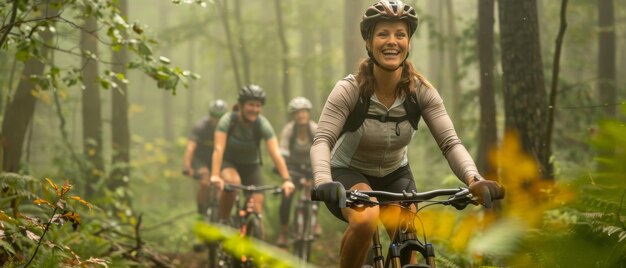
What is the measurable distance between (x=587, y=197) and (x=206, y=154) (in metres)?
11.6

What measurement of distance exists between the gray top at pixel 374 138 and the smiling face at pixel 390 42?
0.25 m

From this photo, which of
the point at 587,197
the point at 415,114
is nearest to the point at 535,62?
the point at 415,114

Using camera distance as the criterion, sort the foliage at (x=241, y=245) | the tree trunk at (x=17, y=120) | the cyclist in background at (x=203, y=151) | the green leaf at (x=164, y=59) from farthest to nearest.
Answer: the cyclist in background at (x=203, y=151), the tree trunk at (x=17, y=120), the green leaf at (x=164, y=59), the foliage at (x=241, y=245)

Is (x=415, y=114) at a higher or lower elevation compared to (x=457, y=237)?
higher

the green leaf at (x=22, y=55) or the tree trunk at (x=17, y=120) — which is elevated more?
the green leaf at (x=22, y=55)

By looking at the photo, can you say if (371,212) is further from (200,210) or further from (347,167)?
(200,210)

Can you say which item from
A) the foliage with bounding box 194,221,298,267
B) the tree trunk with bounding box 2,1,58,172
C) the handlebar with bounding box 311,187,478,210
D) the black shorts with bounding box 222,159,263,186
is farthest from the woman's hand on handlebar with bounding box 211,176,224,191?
the foliage with bounding box 194,221,298,267

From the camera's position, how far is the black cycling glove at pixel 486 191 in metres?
3.74

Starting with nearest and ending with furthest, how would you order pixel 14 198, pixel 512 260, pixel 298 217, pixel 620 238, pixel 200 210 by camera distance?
pixel 512 260 → pixel 620 238 → pixel 14 198 → pixel 298 217 → pixel 200 210

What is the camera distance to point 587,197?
309 cm

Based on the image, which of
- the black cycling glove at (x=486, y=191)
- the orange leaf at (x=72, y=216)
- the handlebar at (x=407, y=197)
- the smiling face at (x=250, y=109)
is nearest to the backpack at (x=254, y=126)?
the smiling face at (x=250, y=109)

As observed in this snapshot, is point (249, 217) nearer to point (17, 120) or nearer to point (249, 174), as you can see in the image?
point (249, 174)

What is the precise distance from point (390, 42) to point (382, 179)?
1.01 metres

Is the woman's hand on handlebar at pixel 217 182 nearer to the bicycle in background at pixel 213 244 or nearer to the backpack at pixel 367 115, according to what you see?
the bicycle in background at pixel 213 244
